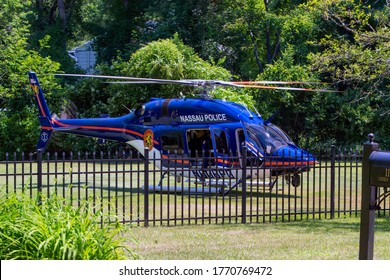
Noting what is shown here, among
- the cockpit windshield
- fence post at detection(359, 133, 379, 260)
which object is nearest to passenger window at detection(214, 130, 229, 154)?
the cockpit windshield

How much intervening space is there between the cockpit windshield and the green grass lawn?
227 inches

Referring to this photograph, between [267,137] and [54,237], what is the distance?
542 inches

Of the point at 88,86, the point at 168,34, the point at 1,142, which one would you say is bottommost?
the point at 1,142

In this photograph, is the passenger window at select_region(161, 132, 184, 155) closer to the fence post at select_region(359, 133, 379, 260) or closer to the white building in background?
the fence post at select_region(359, 133, 379, 260)

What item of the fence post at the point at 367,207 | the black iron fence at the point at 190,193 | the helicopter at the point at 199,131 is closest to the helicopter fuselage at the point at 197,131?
the helicopter at the point at 199,131

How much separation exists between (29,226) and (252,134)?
13.5 meters

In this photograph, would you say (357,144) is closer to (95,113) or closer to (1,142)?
(95,113)

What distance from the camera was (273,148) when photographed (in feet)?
65.1

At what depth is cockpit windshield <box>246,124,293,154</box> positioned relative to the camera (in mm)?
19922

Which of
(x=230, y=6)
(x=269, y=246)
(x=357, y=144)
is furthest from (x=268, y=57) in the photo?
(x=269, y=246)

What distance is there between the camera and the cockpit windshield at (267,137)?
19922mm

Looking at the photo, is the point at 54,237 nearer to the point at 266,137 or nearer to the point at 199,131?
the point at 266,137

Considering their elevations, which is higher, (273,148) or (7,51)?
(7,51)

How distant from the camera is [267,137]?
20.1 m
